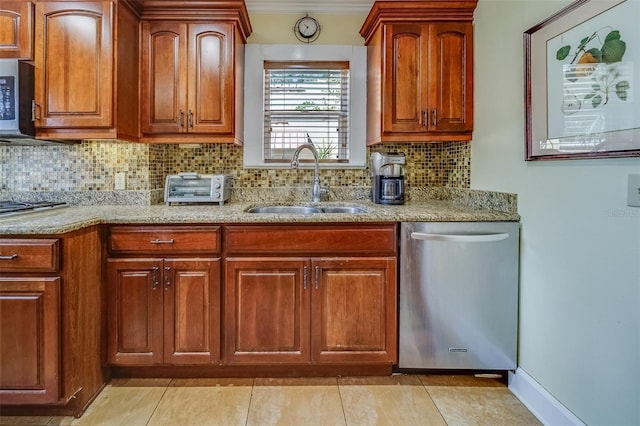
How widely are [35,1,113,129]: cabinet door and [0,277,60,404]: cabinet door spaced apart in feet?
3.15

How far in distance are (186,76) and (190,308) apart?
1377mm

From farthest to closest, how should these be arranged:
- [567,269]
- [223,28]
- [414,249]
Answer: [223,28]
[414,249]
[567,269]

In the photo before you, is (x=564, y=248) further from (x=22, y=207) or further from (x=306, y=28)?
(x=22, y=207)

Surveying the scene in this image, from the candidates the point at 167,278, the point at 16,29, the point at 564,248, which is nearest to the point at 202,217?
the point at 167,278

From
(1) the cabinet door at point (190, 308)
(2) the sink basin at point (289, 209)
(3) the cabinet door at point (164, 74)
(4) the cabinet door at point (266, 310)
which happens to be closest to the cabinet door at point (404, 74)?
(2) the sink basin at point (289, 209)

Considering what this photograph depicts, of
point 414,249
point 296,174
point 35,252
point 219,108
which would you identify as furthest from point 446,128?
point 35,252

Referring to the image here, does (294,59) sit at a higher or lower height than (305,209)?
higher

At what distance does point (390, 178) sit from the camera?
8.30 ft

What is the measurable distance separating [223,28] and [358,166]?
4.09ft

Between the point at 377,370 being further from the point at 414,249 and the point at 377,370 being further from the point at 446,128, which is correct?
the point at 446,128

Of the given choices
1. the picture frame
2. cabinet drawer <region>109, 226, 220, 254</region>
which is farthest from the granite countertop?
the picture frame

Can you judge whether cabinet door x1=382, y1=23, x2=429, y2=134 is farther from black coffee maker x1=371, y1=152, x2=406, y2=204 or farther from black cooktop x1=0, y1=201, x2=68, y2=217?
black cooktop x1=0, y1=201, x2=68, y2=217

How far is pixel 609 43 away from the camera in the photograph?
55.5 inches

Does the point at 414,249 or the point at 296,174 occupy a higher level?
the point at 296,174
